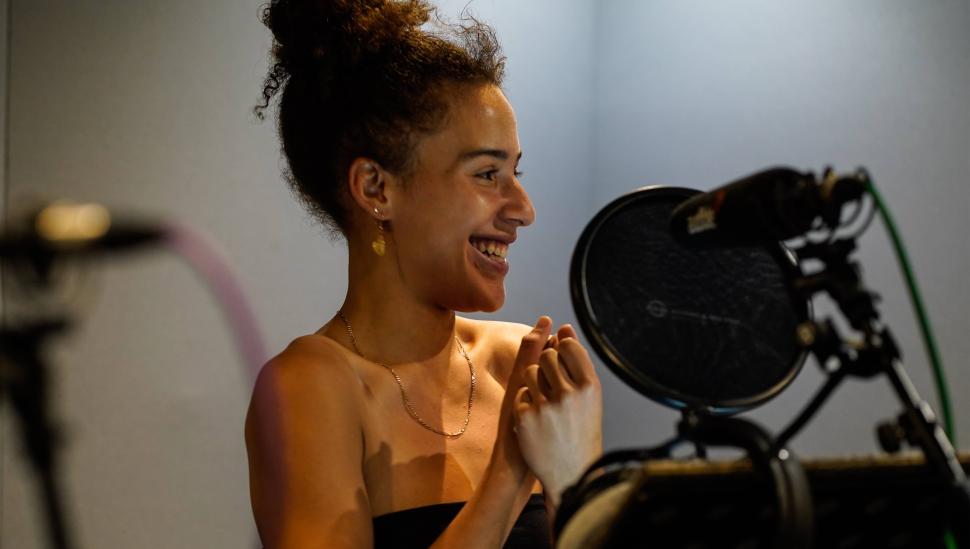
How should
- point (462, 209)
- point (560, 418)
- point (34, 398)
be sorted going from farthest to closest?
point (462, 209) < point (560, 418) < point (34, 398)

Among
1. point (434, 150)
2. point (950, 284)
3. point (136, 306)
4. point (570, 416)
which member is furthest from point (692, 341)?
point (950, 284)

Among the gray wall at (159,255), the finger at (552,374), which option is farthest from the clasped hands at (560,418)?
the gray wall at (159,255)

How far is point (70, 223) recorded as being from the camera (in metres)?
0.46

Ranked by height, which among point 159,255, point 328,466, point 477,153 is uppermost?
point 477,153

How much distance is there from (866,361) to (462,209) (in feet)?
2.56

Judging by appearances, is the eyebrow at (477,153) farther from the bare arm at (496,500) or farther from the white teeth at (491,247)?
the bare arm at (496,500)

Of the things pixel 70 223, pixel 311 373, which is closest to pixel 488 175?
pixel 311 373

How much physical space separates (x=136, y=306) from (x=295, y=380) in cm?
61

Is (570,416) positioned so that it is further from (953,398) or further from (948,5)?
(948,5)

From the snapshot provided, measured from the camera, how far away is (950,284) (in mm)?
2332

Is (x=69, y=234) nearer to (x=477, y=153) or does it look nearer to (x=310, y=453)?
(x=310, y=453)

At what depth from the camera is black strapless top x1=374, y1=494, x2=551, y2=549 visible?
1.32 metres

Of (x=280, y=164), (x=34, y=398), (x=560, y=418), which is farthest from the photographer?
(x=280, y=164)

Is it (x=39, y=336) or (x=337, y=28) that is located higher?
(x=337, y=28)
